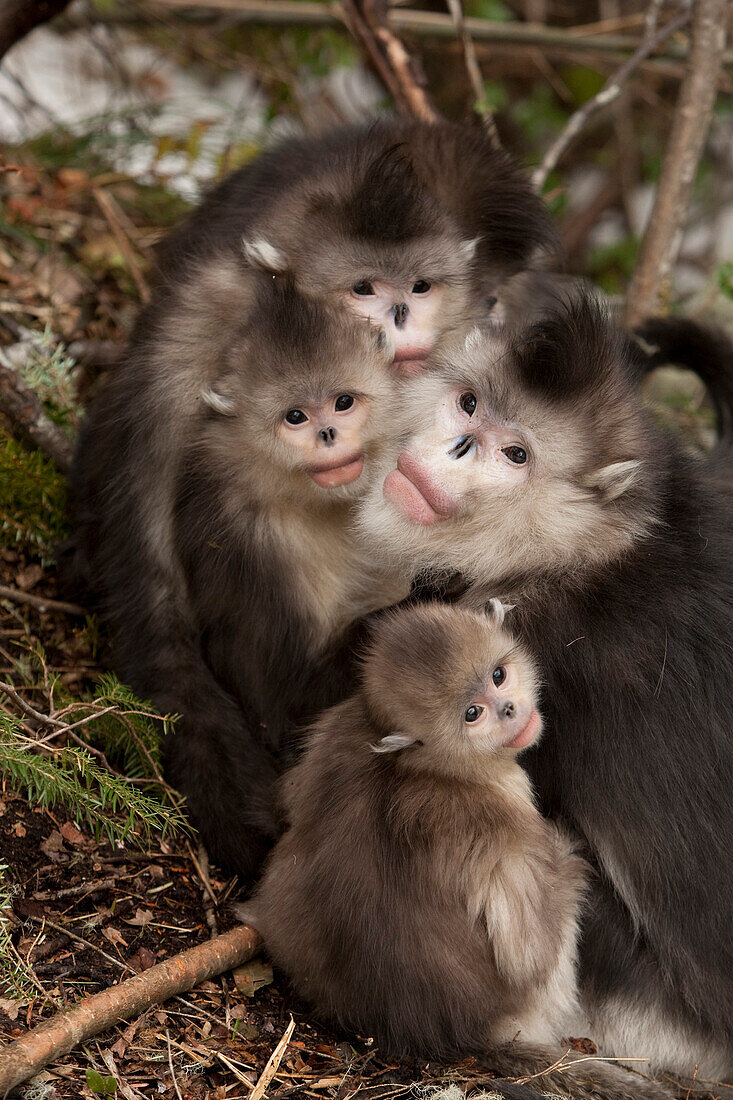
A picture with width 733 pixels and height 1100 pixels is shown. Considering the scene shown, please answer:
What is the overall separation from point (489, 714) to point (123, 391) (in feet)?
4.85

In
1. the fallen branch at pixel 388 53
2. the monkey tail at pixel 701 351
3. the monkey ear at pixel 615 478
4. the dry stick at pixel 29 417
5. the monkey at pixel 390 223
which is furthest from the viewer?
the fallen branch at pixel 388 53

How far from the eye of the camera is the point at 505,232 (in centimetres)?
373

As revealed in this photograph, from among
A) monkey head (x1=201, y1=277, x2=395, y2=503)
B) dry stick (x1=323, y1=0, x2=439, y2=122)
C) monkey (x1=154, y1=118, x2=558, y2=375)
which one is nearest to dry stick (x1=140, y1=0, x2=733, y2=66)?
dry stick (x1=323, y1=0, x2=439, y2=122)

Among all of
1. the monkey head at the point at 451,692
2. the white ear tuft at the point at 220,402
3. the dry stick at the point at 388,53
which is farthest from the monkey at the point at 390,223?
the monkey head at the point at 451,692

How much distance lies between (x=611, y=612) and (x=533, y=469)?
0.44 meters

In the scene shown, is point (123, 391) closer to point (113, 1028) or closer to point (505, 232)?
point (505, 232)

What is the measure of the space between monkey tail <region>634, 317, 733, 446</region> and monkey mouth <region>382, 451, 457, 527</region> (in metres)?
1.31

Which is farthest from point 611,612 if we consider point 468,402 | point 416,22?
point 416,22

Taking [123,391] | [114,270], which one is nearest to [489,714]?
[123,391]

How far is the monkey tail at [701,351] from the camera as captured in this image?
3967 millimetres

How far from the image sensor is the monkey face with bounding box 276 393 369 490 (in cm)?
315

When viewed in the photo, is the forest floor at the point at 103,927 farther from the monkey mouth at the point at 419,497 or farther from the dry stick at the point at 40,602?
the monkey mouth at the point at 419,497

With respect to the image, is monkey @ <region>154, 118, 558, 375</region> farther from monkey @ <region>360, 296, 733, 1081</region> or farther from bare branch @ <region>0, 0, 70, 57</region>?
bare branch @ <region>0, 0, 70, 57</region>

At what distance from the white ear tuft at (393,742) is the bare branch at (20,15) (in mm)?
2664
